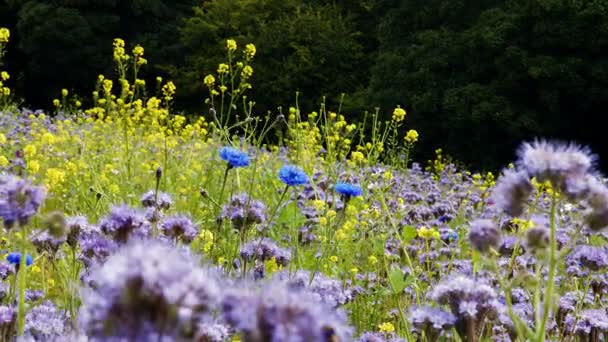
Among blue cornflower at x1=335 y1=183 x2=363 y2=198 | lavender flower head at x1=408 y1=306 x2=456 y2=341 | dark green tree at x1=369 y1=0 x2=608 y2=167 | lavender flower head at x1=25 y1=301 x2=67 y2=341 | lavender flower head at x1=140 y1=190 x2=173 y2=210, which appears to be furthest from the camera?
dark green tree at x1=369 y1=0 x2=608 y2=167

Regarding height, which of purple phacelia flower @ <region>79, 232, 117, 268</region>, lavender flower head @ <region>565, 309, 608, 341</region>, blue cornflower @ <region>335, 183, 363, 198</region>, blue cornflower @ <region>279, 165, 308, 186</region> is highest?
blue cornflower @ <region>335, 183, 363, 198</region>

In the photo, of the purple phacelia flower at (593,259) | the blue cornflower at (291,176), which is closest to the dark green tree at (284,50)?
the blue cornflower at (291,176)

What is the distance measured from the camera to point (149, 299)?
574 mm

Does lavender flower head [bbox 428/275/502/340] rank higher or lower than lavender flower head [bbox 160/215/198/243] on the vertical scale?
lower

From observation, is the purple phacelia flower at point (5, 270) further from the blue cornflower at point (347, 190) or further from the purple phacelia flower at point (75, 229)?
the blue cornflower at point (347, 190)

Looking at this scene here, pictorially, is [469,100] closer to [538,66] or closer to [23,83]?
[538,66]

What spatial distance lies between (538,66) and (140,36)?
11.5 metres

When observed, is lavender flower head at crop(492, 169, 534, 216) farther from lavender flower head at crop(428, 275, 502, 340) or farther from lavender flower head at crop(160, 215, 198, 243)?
lavender flower head at crop(160, 215, 198, 243)

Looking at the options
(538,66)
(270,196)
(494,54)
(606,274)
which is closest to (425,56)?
(494,54)

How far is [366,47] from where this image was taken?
1892 centimetres

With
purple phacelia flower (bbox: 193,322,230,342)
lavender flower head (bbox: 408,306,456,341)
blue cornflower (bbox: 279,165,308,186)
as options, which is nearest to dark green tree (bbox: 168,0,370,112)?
blue cornflower (bbox: 279,165,308,186)

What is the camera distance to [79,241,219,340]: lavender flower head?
57cm

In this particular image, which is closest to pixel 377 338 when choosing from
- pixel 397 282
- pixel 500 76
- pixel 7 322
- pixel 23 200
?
pixel 397 282

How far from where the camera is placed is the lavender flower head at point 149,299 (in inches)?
22.5
